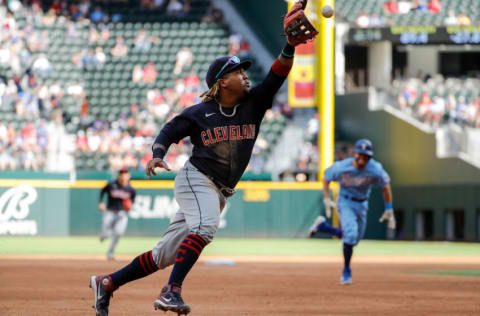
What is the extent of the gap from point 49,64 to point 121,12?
4712mm

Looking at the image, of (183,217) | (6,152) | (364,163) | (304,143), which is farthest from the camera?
(304,143)

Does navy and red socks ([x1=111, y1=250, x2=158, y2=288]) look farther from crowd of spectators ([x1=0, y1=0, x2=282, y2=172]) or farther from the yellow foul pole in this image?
crowd of spectators ([x1=0, y1=0, x2=282, y2=172])

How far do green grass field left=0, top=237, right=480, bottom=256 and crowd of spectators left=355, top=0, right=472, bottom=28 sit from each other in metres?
8.98

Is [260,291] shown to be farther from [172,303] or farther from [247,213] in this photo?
[247,213]

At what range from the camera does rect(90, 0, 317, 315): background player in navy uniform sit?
691cm

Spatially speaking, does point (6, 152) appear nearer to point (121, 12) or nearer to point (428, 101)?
point (121, 12)

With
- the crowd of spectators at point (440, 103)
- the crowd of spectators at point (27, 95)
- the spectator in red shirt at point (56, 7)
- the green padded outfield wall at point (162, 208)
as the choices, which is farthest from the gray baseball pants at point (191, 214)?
the spectator in red shirt at point (56, 7)

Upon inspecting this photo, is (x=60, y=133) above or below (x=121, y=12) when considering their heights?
below

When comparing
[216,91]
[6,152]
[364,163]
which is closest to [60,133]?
[6,152]

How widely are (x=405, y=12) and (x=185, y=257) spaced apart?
27.6m

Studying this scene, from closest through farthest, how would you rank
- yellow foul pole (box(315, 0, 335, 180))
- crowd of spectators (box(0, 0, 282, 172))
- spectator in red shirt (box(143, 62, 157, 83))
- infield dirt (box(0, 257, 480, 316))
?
1. infield dirt (box(0, 257, 480, 316))
2. yellow foul pole (box(315, 0, 335, 180))
3. crowd of spectators (box(0, 0, 282, 172))
4. spectator in red shirt (box(143, 62, 157, 83))

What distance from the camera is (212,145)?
277 inches

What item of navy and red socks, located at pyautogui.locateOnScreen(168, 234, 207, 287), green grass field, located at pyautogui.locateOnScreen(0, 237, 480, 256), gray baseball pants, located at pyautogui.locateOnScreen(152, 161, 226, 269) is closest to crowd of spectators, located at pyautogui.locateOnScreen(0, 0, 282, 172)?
green grass field, located at pyautogui.locateOnScreen(0, 237, 480, 256)

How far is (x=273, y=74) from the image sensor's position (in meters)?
7.08
